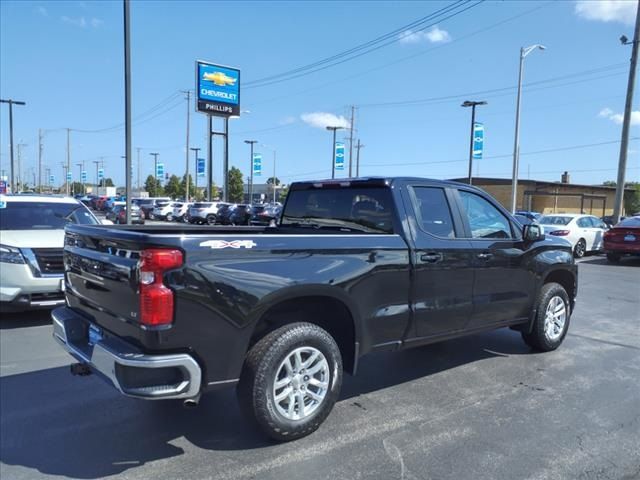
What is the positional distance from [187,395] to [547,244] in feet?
14.2

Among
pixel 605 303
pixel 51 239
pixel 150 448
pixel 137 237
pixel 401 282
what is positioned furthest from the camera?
pixel 605 303

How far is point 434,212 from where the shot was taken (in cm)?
455

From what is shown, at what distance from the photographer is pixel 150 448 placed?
3.50m

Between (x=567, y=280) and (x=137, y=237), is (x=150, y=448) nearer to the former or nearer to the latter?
(x=137, y=237)

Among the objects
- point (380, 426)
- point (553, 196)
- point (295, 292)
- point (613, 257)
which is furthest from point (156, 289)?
point (553, 196)

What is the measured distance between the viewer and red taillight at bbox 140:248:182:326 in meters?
2.97

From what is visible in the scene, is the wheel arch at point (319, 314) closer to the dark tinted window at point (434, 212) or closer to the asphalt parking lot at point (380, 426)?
the asphalt parking lot at point (380, 426)

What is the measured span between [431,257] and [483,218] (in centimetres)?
Result: 106

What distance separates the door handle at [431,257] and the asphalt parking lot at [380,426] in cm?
122

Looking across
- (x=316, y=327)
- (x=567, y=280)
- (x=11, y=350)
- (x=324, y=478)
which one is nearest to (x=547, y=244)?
(x=567, y=280)

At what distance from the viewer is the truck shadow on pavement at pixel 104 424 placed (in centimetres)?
335

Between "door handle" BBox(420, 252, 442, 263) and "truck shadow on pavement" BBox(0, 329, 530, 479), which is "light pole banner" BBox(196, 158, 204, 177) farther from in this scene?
"door handle" BBox(420, 252, 442, 263)

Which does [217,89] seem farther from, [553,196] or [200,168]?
[553,196]

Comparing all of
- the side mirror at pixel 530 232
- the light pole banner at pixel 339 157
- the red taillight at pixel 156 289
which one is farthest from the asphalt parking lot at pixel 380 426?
the light pole banner at pixel 339 157
